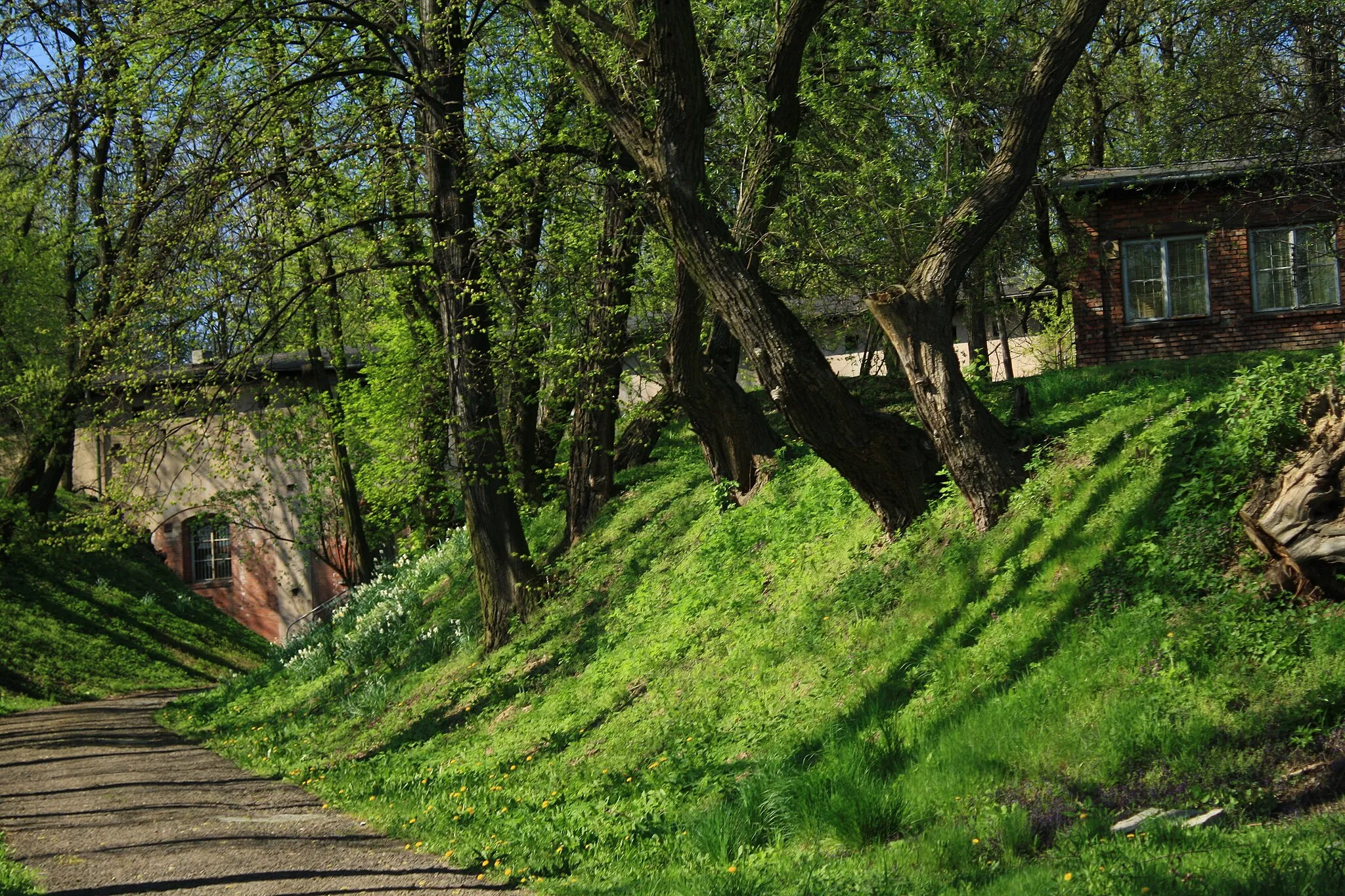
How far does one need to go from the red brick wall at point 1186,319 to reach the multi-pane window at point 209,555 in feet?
91.0

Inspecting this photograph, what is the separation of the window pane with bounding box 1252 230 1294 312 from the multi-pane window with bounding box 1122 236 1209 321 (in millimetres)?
839

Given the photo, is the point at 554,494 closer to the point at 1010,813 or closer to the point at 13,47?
the point at 13,47

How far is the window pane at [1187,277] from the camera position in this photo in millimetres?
21328

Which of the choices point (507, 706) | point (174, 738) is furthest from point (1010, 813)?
point (174, 738)

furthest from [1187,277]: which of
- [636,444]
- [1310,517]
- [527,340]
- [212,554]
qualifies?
[212,554]

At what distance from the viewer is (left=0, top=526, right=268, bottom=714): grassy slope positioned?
77.2 feet

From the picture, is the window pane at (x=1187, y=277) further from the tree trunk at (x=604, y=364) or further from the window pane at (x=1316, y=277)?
the tree trunk at (x=604, y=364)

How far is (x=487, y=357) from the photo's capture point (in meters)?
14.8

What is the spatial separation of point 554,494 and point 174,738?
640cm

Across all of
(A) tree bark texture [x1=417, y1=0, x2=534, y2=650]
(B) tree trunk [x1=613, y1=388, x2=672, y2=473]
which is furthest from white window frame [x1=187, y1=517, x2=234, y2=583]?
(A) tree bark texture [x1=417, y1=0, x2=534, y2=650]

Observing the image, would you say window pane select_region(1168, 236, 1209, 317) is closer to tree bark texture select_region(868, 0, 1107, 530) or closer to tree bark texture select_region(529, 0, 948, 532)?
tree bark texture select_region(868, 0, 1107, 530)

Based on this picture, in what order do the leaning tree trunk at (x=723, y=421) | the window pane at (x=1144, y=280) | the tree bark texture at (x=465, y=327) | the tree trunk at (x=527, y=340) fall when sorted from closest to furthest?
the leaning tree trunk at (x=723, y=421)
the tree trunk at (x=527, y=340)
the tree bark texture at (x=465, y=327)
the window pane at (x=1144, y=280)

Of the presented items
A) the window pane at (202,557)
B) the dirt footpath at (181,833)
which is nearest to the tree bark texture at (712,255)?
the dirt footpath at (181,833)

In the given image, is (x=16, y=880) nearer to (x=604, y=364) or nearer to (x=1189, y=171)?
(x=604, y=364)
